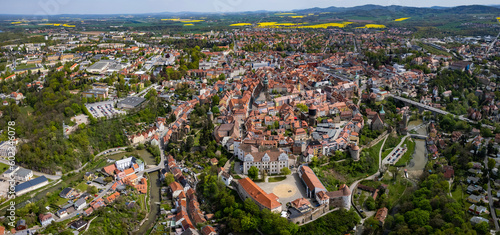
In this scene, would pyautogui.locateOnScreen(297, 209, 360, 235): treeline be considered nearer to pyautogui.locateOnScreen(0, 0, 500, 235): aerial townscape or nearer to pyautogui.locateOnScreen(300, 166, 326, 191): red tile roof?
pyautogui.locateOnScreen(0, 0, 500, 235): aerial townscape

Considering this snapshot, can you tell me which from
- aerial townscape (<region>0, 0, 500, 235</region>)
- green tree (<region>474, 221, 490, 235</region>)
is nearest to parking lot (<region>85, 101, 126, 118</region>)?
aerial townscape (<region>0, 0, 500, 235</region>)

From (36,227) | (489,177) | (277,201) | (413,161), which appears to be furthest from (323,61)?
(36,227)

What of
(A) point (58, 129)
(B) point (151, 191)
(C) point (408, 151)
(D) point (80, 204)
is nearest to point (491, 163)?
(C) point (408, 151)

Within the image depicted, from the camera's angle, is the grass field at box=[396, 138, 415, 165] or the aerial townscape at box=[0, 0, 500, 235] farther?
the grass field at box=[396, 138, 415, 165]

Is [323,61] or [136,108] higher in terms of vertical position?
[323,61]

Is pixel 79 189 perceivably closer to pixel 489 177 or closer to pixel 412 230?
pixel 412 230

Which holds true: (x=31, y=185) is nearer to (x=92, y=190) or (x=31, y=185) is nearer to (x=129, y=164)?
(x=92, y=190)
